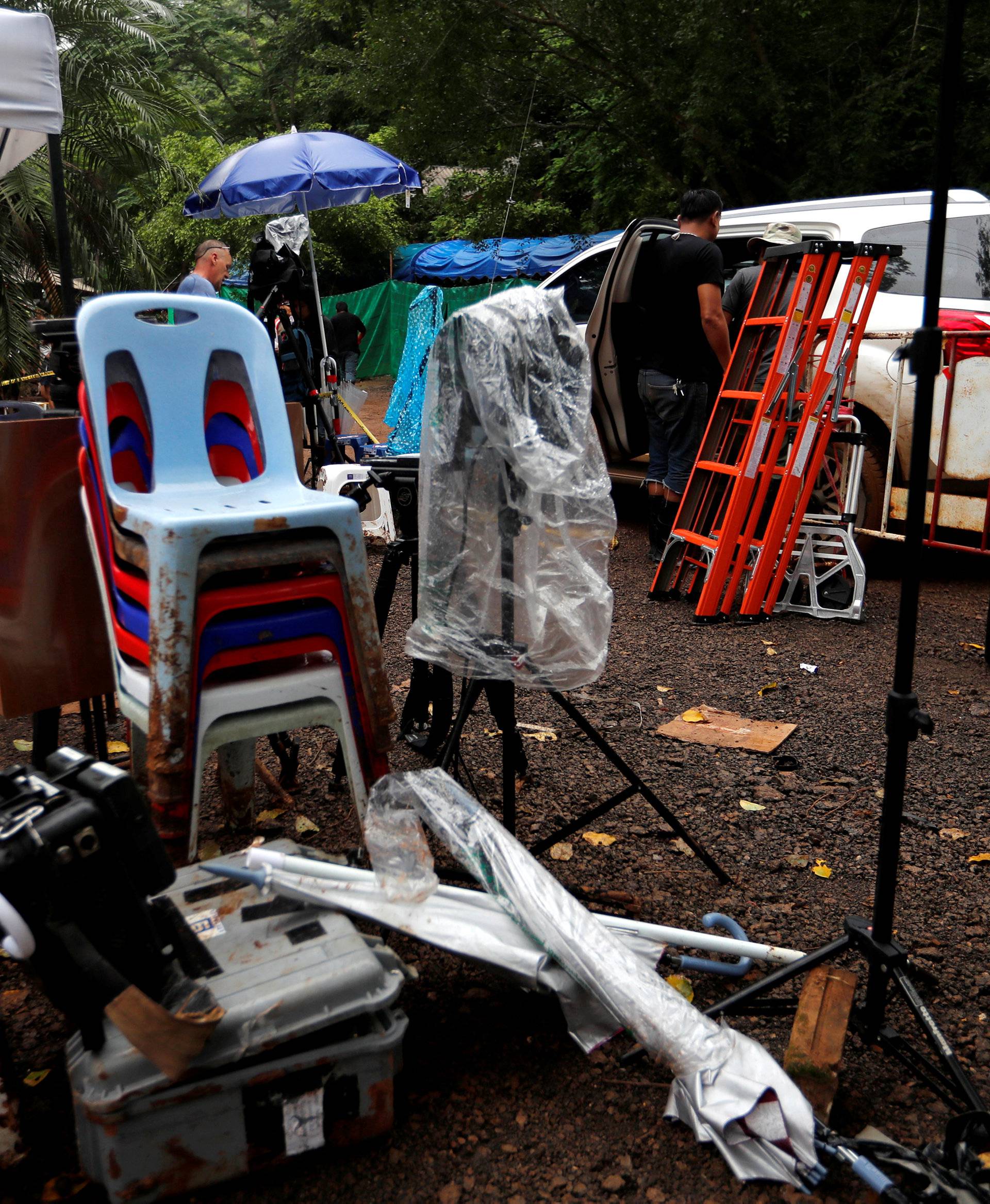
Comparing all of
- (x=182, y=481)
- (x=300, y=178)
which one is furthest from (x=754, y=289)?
(x=300, y=178)

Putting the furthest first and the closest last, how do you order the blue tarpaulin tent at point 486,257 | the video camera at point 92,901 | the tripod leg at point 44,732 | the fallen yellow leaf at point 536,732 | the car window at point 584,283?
1. the blue tarpaulin tent at point 486,257
2. the car window at point 584,283
3. the fallen yellow leaf at point 536,732
4. the tripod leg at point 44,732
5. the video camera at point 92,901

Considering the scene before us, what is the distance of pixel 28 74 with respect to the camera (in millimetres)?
3447

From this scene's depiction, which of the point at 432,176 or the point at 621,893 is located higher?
the point at 432,176

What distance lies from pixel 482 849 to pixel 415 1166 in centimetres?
57

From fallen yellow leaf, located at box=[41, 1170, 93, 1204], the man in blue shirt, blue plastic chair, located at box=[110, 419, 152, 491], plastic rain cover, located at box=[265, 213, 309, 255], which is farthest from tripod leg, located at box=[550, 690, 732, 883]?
plastic rain cover, located at box=[265, 213, 309, 255]

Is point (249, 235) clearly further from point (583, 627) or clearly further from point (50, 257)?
point (583, 627)

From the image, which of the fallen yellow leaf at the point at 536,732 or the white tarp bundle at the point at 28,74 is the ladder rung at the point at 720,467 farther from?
the white tarp bundle at the point at 28,74

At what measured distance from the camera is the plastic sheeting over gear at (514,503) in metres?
2.17

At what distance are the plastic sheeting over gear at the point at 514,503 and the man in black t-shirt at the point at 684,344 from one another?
3.07 meters

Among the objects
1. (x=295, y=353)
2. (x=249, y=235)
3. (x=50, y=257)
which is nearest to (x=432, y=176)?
(x=249, y=235)

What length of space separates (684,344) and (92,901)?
443 cm

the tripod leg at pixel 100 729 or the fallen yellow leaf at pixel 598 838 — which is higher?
the tripod leg at pixel 100 729

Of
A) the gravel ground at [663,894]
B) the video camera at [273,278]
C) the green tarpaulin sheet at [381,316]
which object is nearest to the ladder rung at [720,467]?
the gravel ground at [663,894]

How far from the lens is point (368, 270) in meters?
22.8
